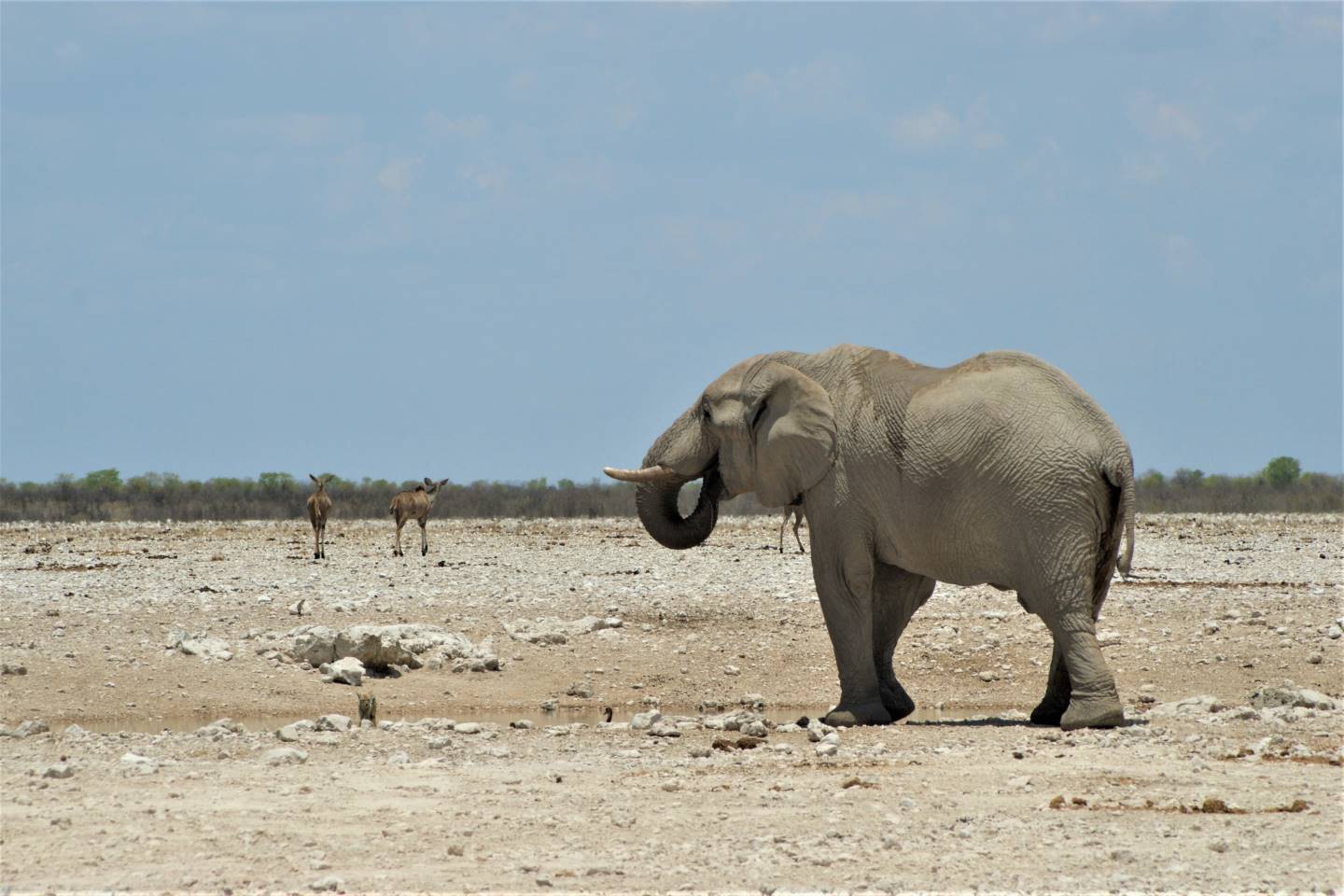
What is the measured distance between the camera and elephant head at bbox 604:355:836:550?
36.8ft

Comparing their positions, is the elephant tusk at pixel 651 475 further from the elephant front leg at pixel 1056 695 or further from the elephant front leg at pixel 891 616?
the elephant front leg at pixel 1056 695

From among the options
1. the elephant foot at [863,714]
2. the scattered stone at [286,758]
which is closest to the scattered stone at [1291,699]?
the elephant foot at [863,714]

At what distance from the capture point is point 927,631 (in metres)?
15.5

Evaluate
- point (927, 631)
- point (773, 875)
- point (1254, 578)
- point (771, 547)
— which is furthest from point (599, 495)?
point (773, 875)

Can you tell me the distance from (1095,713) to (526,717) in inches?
171

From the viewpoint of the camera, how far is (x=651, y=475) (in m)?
12.0

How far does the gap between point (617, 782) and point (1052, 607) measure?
3.15 m

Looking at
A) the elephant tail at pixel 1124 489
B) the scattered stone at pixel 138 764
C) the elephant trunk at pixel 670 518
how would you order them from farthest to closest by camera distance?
the elephant trunk at pixel 670 518 → the elephant tail at pixel 1124 489 → the scattered stone at pixel 138 764

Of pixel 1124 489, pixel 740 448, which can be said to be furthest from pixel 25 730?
pixel 1124 489

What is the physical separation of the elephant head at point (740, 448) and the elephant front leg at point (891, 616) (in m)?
0.88

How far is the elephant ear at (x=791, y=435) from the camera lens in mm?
11141

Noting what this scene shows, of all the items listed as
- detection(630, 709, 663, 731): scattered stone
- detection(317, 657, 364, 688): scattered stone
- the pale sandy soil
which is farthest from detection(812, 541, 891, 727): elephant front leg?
detection(317, 657, 364, 688): scattered stone

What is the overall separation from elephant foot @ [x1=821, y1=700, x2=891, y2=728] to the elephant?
11 millimetres

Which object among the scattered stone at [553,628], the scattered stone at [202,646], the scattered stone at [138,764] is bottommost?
the scattered stone at [138,764]
